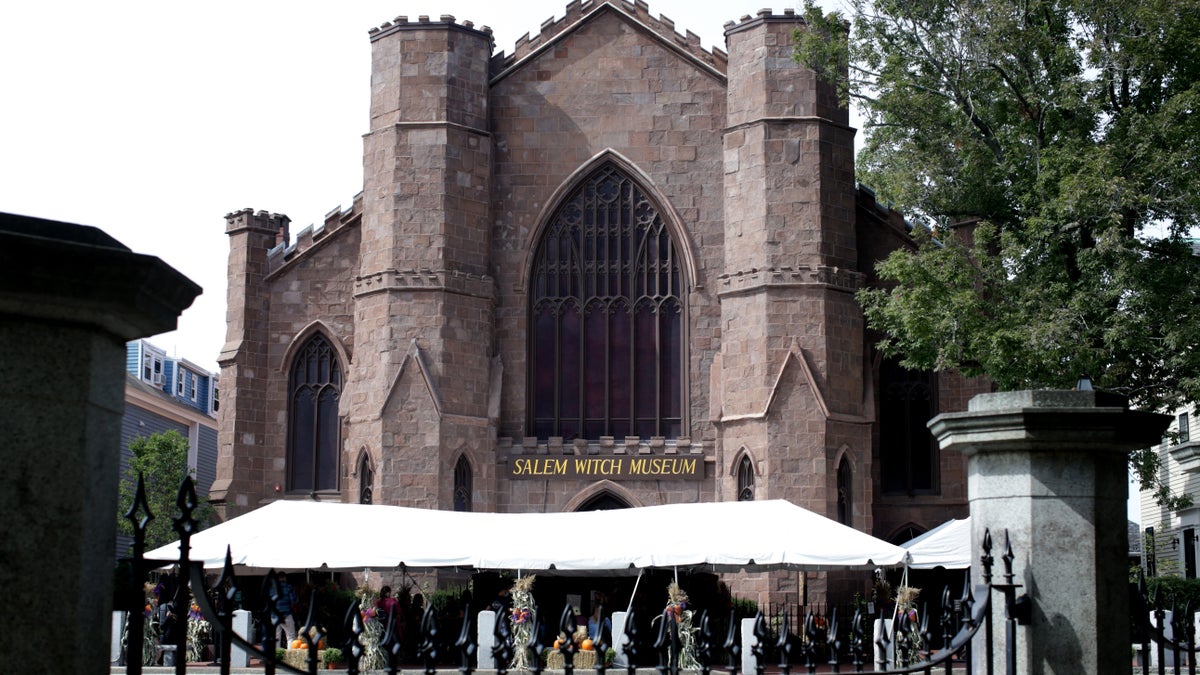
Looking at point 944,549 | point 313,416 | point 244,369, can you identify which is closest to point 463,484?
point 313,416

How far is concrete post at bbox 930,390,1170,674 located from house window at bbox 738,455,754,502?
74.4ft

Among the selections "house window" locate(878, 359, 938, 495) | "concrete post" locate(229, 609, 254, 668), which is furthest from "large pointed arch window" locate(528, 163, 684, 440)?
"concrete post" locate(229, 609, 254, 668)

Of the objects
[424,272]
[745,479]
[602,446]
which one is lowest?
[745,479]

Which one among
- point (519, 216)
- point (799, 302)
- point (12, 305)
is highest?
point (519, 216)

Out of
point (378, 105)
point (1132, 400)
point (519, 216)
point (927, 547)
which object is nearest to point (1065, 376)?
point (1132, 400)

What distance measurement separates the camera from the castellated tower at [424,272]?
30.2 m

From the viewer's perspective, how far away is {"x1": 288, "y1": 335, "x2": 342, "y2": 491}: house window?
3316cm

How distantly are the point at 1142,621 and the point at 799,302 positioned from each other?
22919mm

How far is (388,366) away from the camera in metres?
30.7

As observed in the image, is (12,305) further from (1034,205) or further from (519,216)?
(519,216)

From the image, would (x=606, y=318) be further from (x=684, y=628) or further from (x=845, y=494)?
(x=684, y=628)

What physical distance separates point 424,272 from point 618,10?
24.0 feet

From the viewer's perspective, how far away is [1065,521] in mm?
7156

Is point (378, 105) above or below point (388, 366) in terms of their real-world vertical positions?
above
